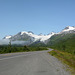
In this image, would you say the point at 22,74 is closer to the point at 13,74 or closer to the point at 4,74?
the point at 13,74

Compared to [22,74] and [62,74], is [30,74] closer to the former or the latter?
[22,74]

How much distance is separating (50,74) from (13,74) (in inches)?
102

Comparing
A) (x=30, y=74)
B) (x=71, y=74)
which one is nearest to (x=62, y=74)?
(x=71, y=74)

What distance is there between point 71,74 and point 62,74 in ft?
2.20

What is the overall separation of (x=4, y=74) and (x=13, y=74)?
63 centimetres

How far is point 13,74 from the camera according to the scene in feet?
32.4

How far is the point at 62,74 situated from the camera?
393 inches

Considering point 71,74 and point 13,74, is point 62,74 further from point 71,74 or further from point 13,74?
point 13,74

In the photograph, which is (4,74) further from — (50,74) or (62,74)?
(62,74)

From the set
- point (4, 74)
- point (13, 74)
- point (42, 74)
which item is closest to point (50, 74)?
point (42, 74)

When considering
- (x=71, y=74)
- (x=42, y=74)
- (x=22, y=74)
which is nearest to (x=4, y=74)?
(x=22, y=74)

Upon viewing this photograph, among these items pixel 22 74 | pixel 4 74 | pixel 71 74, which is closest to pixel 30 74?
pixel 22 74

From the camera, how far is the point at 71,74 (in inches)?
398

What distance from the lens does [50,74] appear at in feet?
33.3
